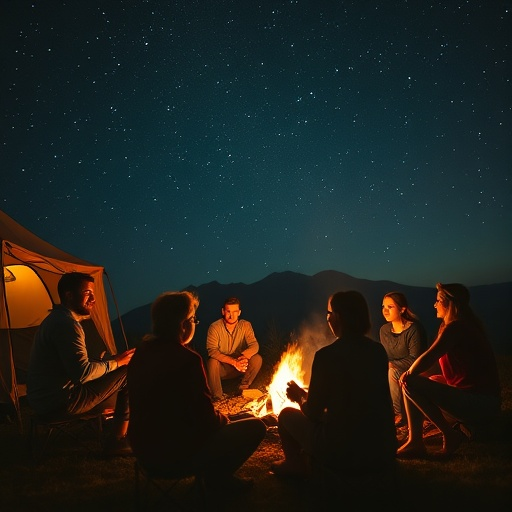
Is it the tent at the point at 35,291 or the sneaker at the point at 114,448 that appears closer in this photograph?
the sneaker at the point at 114,448

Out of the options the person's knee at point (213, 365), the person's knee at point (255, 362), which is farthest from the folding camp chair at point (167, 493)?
the person's knee at point (255, 362)

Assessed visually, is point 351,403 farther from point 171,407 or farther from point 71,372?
point 71,372

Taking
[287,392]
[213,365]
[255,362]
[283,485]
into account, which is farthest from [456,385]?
[213,365]

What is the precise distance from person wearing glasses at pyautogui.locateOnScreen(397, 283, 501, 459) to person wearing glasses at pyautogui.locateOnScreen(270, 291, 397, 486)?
979mm

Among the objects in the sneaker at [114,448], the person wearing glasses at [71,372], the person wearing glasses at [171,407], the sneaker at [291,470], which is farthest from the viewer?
the sneaker at [114,448]

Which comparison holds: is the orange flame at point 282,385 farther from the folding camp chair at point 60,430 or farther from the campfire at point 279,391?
the folding camp chair at point 60,430

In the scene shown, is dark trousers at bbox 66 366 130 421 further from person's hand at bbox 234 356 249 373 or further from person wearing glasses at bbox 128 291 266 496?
person's hand at bbox 234 356 249 373

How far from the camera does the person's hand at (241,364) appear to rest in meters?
5.80

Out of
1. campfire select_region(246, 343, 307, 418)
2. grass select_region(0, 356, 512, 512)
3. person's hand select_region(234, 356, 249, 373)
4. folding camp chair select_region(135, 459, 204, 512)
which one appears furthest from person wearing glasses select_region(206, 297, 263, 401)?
folding camp chair select_region(135, 459, 204, 512)

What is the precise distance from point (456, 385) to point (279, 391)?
1.81 meters

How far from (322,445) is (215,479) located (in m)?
0.82

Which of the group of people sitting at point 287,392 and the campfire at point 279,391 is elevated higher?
the group of people sitting at point 287,392

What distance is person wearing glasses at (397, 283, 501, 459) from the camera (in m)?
3.31

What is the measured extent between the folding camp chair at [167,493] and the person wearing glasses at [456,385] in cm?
172
